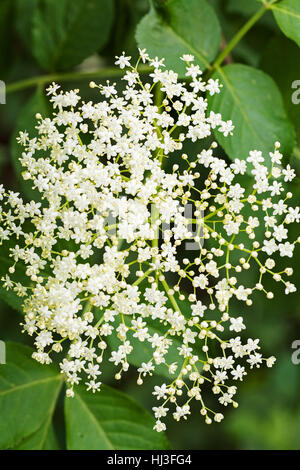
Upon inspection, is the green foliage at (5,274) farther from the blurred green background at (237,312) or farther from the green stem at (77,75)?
the green stem at (77,75)

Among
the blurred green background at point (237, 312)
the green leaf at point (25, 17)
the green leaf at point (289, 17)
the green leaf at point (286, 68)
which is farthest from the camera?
the green leaf at point (25, 17)

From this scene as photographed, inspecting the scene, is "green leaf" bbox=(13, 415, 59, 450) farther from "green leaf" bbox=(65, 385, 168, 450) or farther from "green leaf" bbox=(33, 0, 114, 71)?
"green leaf" bbox=(33, 0, 114, 71)

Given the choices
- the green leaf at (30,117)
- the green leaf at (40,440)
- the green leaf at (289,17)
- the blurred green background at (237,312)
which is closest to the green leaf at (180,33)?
the green leaf at (289,17)

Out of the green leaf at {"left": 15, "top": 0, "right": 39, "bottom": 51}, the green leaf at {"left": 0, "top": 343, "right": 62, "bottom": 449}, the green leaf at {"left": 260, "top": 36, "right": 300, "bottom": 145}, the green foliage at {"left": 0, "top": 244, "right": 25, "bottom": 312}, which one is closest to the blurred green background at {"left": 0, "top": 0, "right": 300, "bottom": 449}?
the green leaf at {"left": 15, "top": 0, "right": 39, "bottom": 51}

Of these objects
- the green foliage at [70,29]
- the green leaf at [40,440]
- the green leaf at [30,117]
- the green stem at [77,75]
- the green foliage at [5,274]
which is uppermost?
the green foliage at [70,29]

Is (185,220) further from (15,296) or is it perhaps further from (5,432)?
(5,432)

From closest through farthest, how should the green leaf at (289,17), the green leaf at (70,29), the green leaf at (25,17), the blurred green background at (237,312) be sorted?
1. the green leaf at (289,17)
2. the green leaf at (70,29)
3. the blurred green background at (237,312)
4. the green leaf at (25,17)

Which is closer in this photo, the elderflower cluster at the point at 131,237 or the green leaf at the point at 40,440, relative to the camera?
the elderflower cluster at the point at 131,237
